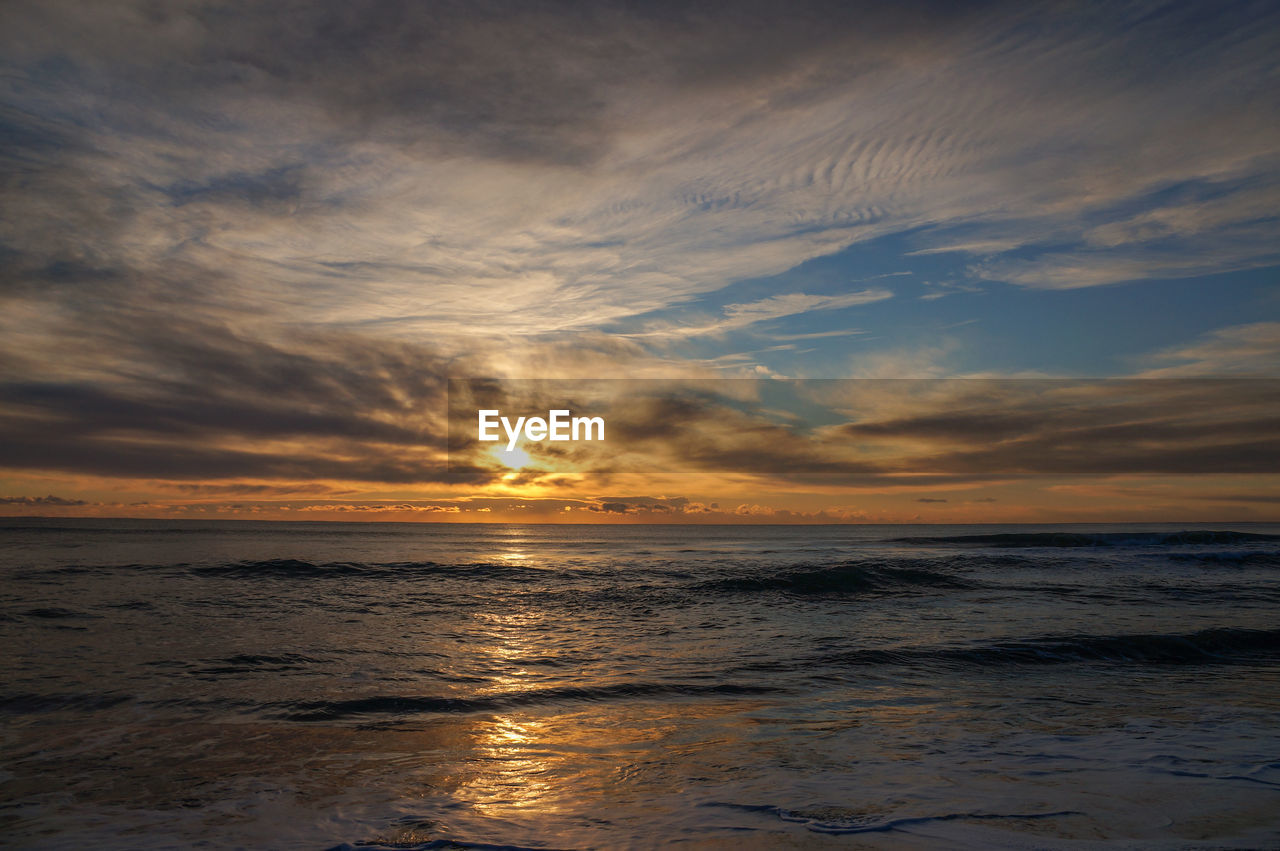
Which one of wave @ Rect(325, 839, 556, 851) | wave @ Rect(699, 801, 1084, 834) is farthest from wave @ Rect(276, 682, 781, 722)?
wave @ Rect(699, 801, 1084, 834)

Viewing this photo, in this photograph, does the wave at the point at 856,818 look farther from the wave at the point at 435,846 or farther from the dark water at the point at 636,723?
the wave at the point at 435,846

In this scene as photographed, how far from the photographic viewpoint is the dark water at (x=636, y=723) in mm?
5324

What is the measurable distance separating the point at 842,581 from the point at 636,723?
1706cm

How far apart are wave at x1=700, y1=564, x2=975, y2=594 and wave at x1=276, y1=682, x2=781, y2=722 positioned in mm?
12557

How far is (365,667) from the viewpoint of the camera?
11.4 meters

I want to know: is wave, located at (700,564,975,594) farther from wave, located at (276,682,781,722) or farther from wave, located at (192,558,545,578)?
wave, located at (276,682,781,722)

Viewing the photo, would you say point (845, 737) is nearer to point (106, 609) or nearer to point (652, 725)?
point (652, 725)

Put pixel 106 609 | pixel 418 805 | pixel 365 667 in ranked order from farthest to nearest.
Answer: pixel 106 609
pixel 365 667
pixel 418 805

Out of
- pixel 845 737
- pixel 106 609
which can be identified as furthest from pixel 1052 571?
pixel 106 609

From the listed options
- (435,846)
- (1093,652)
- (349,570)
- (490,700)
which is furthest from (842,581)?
(435,846)

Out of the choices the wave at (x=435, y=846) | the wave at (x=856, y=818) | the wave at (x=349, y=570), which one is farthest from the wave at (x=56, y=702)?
the wave at (x=349, y=570)

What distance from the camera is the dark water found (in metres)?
5.32

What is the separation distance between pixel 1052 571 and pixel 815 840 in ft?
96.6

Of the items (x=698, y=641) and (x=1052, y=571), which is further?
(x=1052, y=571)
